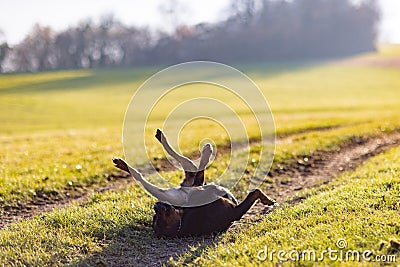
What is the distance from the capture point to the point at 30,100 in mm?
39938

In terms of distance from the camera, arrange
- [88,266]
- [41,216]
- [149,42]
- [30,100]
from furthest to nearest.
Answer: [149,42] → [30,100] → [41,216] → [88,266]

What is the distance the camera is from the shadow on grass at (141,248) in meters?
5.36

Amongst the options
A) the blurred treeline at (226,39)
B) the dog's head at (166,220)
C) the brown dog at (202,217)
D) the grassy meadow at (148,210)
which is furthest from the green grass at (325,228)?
the blurred treeline at (226,39)

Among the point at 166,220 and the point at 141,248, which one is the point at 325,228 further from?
the point at 141,248

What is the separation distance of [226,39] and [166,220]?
69.5 meters

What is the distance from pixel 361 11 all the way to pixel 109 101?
5943 cm

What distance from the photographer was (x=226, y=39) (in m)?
73.1

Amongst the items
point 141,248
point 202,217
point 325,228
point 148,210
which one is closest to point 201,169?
point 202,217

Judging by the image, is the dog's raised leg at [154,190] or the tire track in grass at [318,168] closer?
the dog's raised leg at [154,190]

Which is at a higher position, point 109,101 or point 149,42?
point 149,42

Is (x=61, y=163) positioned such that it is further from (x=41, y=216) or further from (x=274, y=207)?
(x=274, y=207)

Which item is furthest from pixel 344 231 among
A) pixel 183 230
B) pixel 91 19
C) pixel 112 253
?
pixel 91 19

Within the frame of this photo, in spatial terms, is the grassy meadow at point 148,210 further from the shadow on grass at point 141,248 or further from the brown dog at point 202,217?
the brown dog at point 202,217

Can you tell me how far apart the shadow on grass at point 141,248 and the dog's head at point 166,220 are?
15 centimetres
